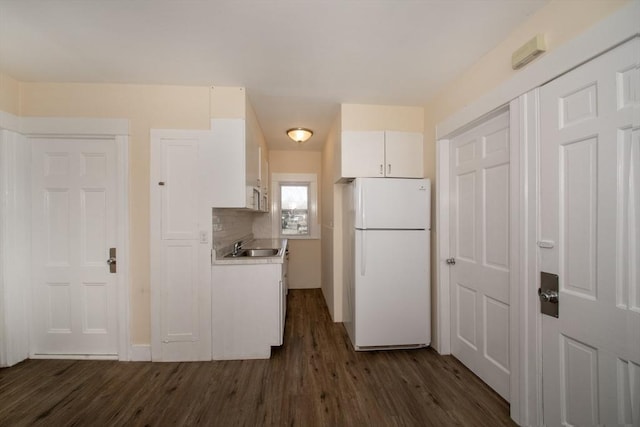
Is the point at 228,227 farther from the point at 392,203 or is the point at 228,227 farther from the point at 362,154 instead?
the point at 392,203

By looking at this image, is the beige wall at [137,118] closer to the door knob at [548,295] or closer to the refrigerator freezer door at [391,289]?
the refrigerator freezer door at [391,289]

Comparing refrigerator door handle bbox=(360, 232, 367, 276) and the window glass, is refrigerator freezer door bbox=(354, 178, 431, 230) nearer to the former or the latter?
refrigerator door handle bbox=(360, 232, 367, 276)

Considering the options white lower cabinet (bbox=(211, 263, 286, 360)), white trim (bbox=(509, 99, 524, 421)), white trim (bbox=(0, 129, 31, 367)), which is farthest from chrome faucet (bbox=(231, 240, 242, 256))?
white trim (bbox=(509, 99, 524, 421))

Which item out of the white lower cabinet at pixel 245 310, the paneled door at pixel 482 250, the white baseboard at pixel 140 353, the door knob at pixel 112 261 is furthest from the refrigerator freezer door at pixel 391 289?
the door knob at pixel 112 261

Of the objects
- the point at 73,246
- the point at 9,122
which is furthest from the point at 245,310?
the point at 9,122

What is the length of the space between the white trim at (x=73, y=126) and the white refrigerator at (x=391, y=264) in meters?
2.43

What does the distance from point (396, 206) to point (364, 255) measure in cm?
61

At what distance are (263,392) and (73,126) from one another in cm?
300

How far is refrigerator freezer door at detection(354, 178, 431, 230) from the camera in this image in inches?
98.0

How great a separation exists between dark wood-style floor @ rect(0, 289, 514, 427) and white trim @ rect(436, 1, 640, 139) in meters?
2.24

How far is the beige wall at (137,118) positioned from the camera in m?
2.33

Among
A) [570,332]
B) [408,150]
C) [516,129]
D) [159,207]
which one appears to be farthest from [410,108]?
[159,207]

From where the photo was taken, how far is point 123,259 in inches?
92.2

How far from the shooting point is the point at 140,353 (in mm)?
2334
